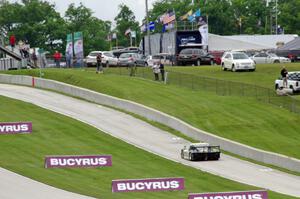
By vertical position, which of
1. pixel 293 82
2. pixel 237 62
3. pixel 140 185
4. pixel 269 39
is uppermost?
pixel 269 39

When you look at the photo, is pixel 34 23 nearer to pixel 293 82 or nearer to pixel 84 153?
pixel 293 82

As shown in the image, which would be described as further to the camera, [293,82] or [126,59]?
[126,59]

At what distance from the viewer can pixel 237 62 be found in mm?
67000

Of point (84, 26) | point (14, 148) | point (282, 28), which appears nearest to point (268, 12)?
point (282, 28)

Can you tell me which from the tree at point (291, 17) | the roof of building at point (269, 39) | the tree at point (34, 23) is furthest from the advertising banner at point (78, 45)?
the tree at point (291, 17)

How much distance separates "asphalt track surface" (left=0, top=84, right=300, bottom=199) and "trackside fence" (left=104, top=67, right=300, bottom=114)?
27.5 feet

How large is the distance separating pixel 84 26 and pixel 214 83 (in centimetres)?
7759

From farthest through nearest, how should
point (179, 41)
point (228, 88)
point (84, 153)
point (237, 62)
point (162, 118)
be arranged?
point (179, 41) < point (237, 62) < point (228, 88) < point (162, 118) < point (84, 153)

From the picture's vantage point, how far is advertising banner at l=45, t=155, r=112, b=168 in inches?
1307

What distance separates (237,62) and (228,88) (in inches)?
366

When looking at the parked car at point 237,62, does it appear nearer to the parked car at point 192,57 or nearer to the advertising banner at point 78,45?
the parked car at point 192,57

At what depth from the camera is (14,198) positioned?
82.4ft

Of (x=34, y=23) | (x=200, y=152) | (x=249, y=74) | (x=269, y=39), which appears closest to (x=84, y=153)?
(x=200, y=152)

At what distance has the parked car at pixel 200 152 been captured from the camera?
127ft
